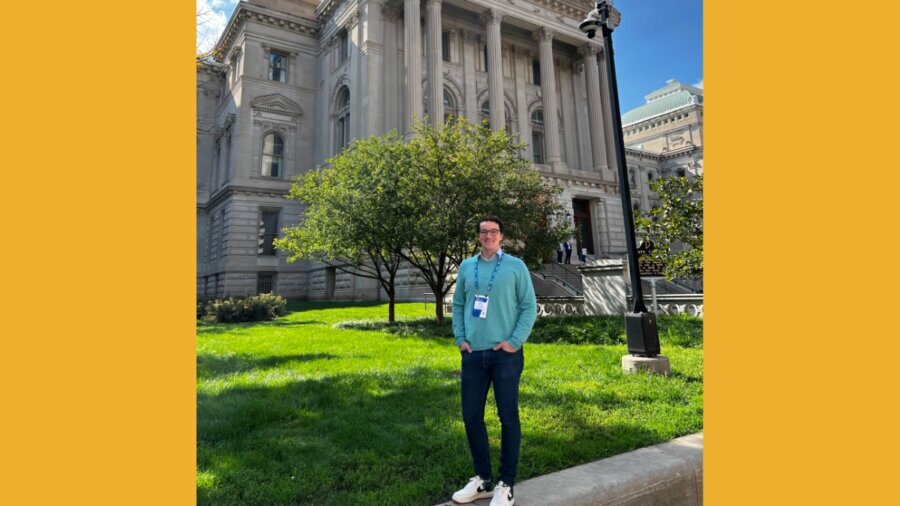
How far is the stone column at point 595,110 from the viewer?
130 ft

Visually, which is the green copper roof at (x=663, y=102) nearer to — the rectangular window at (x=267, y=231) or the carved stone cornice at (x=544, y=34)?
the carved stone cornice at (x=544, y=34)

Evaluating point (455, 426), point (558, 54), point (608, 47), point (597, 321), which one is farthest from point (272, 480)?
point (558, 54)

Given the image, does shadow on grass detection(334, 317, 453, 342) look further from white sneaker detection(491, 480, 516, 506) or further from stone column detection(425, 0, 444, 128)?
stone column detection(425, 0, 444, 128)

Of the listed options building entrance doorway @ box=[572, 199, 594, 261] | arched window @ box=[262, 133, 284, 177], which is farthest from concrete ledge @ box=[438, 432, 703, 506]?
arched window @ box=[262, 133, 284, 177]

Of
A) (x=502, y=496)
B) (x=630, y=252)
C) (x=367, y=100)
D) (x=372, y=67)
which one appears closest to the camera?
(x=502, y=496)

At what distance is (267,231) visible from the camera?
118 feet

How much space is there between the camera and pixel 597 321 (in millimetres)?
13398

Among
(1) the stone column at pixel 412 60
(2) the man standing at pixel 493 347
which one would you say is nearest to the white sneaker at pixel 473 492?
(2) the man standing at pixel 493 347

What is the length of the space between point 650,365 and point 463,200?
9.14m

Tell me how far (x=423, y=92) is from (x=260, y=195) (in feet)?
48.0

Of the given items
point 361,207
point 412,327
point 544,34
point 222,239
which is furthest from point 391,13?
point 412,327

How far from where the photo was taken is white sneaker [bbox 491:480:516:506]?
3.22 m

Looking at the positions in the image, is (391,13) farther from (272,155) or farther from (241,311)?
(241,311)

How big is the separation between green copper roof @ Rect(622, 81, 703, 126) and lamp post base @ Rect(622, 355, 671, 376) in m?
58.7
